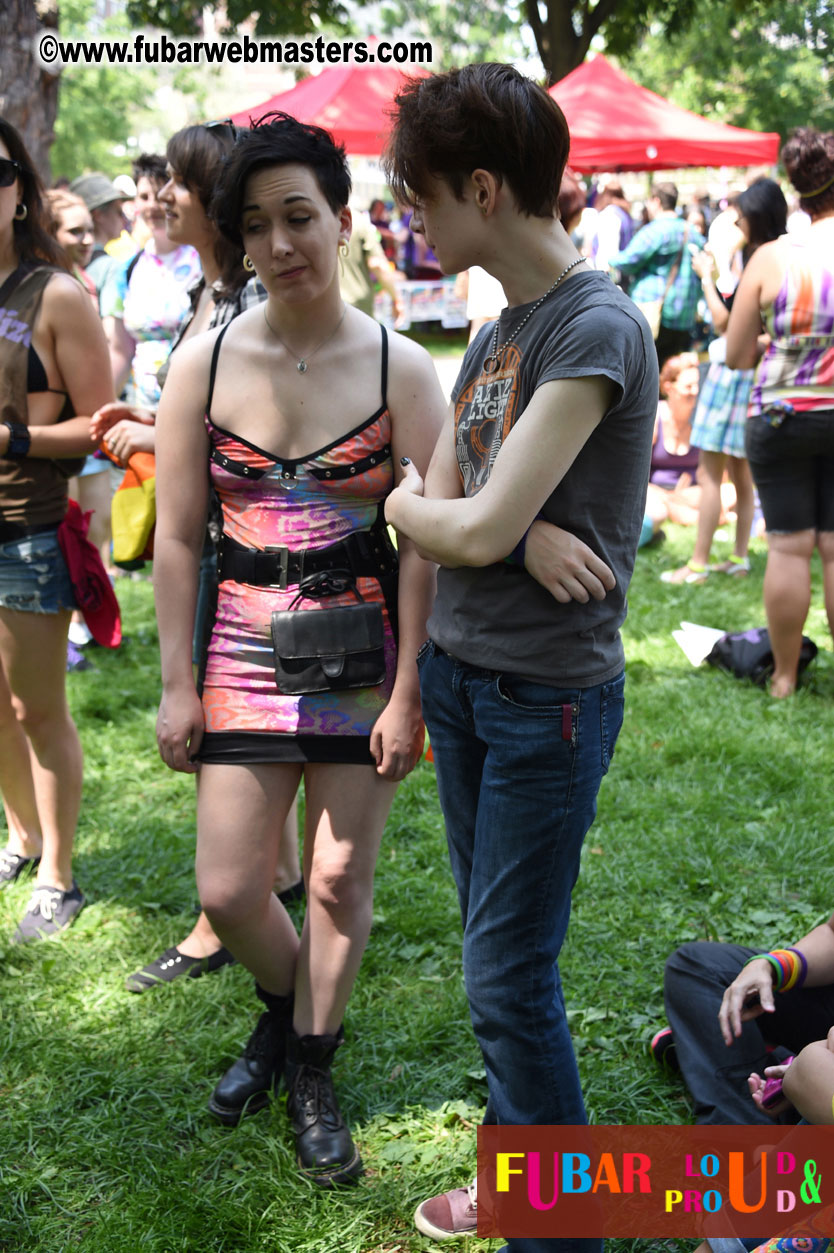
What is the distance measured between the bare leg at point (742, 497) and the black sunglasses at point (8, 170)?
501 centimetres

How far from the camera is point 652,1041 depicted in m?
2.90

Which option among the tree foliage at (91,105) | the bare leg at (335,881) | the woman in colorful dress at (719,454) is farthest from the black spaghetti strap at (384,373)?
the tree foliage at (91,105)

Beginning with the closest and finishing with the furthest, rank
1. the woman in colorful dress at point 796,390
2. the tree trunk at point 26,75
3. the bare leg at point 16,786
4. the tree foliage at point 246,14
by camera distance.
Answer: the bare leg at point 16,786 → the woman in colorful dress at point 796,390 → the tree trunk at point 26,75 → the tree foliage at point 246,14

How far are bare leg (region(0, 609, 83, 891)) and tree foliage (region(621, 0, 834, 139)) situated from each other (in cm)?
2845

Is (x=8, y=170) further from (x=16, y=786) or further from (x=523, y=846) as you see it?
(x=523, y=846)

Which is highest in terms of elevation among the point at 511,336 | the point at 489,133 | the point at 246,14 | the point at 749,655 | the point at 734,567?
the point at 246,14

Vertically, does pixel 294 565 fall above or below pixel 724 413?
above

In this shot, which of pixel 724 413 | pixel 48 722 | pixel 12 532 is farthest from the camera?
pixel 724 413

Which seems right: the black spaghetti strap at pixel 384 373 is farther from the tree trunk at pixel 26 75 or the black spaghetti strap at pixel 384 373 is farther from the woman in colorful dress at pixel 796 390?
the tree trunk at pixel 26 75

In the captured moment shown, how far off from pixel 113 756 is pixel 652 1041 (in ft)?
8.76

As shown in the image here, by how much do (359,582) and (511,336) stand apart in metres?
0.72

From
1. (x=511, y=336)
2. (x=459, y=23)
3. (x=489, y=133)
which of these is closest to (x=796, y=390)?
(x=511, y=336)

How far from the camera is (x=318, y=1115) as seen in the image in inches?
101

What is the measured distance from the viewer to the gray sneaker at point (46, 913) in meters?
3.47
